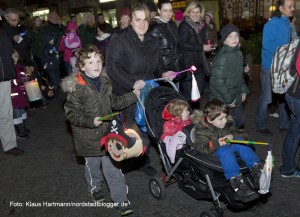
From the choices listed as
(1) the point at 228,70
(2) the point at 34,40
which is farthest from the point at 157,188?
(2) the point at 34,40

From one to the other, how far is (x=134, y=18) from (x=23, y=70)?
12.7ft

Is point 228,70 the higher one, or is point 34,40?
point 34,40

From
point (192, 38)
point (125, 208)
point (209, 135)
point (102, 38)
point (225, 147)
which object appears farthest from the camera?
point (102, 38)

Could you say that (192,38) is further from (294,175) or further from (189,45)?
(294,175)

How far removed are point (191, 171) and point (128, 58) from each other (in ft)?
5.35

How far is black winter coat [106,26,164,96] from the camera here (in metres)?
4.43

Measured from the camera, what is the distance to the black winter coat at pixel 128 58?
4.43 m

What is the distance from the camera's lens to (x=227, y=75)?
5164mm

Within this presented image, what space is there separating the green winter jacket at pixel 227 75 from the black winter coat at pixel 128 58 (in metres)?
1.12

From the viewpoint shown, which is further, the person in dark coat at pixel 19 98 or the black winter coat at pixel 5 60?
the person in dark coat at pixel 19 98

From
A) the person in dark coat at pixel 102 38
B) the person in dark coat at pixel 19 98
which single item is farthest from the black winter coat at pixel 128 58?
the person in dark coat at pixel 102 38

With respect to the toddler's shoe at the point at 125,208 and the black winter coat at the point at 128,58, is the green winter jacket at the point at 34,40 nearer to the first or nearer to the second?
the black winter coat at the point at 128,58

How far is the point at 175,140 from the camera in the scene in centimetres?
388

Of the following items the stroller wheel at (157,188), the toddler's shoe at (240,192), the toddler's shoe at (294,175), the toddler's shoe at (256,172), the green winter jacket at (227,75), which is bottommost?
the toddler's shoe at (294,175)
